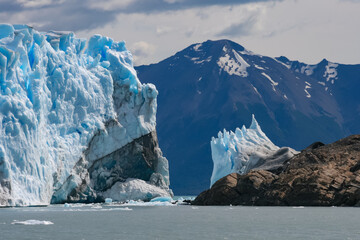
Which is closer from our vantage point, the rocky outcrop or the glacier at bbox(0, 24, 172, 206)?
the rocky outcrop

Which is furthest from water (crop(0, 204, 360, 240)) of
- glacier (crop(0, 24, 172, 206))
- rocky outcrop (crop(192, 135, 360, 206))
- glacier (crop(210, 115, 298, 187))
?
glacier (crop(210, 115, 298, 187))

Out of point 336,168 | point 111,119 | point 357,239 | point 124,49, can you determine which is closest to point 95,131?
point 111,119

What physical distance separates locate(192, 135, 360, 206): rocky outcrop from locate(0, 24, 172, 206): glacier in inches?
432

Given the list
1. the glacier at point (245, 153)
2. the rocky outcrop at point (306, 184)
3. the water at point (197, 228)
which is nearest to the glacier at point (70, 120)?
the rocky outcrop at point (306, 184)

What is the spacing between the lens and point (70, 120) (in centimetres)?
6775

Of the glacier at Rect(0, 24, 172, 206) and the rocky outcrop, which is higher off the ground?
the glacier at Rect(0, 24, 172, 206)

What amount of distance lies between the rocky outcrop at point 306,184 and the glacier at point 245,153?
38.9 ft

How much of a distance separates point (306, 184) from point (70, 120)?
24456 mm

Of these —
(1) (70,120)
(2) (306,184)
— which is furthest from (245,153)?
(2) (306,184)

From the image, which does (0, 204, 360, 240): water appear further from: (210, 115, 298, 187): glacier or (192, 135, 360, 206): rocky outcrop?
(210, 115, 298, 187): glacier

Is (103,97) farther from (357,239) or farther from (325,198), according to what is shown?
(357,239)

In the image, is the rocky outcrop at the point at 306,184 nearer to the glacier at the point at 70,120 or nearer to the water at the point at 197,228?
the glacier at the point at 70,120

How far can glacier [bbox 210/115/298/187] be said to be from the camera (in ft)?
263

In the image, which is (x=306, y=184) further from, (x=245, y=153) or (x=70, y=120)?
(x=245, y=153)
